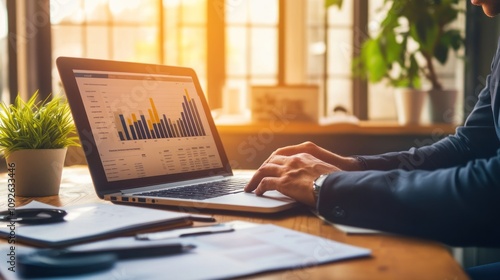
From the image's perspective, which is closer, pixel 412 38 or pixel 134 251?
pixel 134 251

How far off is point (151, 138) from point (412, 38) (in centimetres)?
209

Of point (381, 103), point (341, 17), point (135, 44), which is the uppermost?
point (341, 17)

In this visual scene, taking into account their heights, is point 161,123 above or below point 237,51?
below

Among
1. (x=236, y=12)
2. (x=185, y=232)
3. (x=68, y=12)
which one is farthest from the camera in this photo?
(x=236, y=12)

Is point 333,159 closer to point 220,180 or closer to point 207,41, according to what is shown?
point 220,180

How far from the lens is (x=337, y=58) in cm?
385

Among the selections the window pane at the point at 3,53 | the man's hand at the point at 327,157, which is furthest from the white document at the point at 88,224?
the window pane at the point at 3,53

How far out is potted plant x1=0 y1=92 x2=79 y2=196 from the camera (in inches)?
45.5

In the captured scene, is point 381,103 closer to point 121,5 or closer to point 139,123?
point 121,5

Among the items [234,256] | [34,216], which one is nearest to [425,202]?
[234,256]

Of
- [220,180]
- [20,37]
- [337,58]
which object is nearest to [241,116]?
[337,58]

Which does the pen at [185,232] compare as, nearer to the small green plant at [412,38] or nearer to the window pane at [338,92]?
the small green plant at [412,38]

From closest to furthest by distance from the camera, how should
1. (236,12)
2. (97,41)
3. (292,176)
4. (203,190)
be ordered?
(292,176) → (203,190) → (97,41) → (236,12)

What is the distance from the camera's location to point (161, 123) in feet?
4.23
